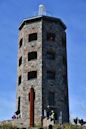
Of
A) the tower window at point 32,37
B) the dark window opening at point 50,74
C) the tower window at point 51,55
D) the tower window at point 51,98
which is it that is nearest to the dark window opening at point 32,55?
the tower window at point 51,55

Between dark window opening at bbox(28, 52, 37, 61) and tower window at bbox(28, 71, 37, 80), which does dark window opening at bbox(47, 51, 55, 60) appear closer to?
dark window opening at bbox(28, 52, 37, 61)

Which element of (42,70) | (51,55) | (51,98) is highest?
(51,55)

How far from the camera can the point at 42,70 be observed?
241 feet

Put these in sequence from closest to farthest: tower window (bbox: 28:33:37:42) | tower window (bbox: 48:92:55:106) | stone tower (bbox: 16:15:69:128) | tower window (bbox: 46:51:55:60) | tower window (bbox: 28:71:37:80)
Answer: stone tower (bbox: 16:15:69:128), tower window (bbox: 48:92:55:106), tower window (bbox: 28:71:37:80), tower window (bbox: 46:51:55:60), tower window (bbox: 28:33:37:42)

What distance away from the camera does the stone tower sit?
235 feet

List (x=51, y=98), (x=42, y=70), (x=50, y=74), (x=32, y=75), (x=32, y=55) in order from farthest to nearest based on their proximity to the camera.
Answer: (x=32, y=55) → (x=50, y=74) → (x=32, y=75) → (x=42, y=70) → (x=51, y=98)

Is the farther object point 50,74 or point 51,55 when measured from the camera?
point 51,55

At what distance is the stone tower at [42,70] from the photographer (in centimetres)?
7175

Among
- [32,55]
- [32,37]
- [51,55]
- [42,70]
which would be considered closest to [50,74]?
[42,70]

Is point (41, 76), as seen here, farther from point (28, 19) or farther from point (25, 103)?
point (28, 19)

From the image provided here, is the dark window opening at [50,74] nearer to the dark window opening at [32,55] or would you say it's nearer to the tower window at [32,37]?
the dark window opening at [32,55]

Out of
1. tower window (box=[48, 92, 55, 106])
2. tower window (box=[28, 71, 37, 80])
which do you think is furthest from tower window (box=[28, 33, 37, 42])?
tower window (box=[48, 92, 55, 106])

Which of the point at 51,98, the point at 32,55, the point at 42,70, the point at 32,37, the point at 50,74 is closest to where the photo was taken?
the point at 51,98

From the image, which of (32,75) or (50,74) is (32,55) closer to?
(32,75)
